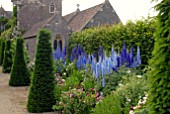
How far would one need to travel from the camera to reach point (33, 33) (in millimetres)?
27969

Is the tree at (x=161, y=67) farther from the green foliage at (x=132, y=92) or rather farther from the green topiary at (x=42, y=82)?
the green topiary at (x=42, y=82)

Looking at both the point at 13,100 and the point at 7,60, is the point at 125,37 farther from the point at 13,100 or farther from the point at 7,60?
the point at 7,60

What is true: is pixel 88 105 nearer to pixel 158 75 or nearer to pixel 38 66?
pixel 38 66

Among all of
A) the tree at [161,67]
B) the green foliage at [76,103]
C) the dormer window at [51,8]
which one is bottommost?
the green foliage at [76,103]

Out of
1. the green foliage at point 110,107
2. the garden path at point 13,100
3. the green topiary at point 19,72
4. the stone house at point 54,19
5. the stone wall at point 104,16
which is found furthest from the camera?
the stone wall at point 104,16

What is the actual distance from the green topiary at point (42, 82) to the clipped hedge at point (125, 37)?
3625 millimetres

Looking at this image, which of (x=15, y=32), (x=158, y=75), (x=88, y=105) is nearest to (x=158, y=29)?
(x=158, y=75)

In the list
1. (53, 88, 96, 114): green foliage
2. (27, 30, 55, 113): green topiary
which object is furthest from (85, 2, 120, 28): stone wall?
(53, 88, 96, 114): green foliage

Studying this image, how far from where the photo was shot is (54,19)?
24094 mm

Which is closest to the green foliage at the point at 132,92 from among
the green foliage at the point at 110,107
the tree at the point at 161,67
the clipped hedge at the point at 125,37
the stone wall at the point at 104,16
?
the green foliage at the point at 110,107

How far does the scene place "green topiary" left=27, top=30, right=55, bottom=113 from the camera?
8648mm

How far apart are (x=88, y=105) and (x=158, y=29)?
4423 millimetres

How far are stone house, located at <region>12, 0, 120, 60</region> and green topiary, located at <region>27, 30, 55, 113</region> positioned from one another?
1466 centimetres

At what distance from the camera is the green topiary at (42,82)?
8.65 m
